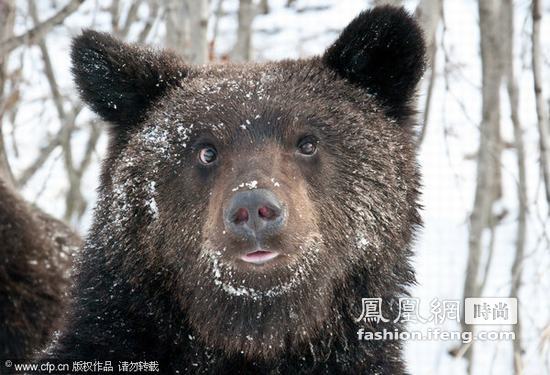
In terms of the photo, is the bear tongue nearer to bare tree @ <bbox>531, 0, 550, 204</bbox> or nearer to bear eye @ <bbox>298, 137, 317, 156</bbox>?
bear eye @ <bbox>298, 137, 317, 156</bbox>

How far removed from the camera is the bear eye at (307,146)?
419 cm

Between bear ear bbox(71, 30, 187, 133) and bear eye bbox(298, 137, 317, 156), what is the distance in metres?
0.77

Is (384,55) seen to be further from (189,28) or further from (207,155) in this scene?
(189,28)

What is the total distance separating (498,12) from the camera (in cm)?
700

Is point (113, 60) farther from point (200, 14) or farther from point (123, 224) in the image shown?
point (200, 14)

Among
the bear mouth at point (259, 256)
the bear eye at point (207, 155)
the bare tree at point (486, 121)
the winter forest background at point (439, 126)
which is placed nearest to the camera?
the bear mouth at point (259, 256)

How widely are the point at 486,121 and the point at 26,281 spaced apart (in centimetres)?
355

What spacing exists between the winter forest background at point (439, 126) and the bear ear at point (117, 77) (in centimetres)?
26

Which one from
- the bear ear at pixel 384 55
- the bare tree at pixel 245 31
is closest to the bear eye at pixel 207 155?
the bear ear at pixel 384 55

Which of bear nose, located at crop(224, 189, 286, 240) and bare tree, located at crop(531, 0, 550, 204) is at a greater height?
bare tree, located at crop(531, 0, 550, 204)

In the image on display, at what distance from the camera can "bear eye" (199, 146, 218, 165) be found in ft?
13.6

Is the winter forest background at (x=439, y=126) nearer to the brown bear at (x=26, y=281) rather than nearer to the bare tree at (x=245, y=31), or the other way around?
the bare tree at (x=245, y=31)

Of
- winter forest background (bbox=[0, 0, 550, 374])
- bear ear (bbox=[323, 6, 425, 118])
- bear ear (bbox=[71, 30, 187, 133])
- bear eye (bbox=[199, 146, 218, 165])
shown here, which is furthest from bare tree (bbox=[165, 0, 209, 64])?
bear eye (bbox=[199, 146, 218, 165])

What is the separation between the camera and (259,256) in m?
3.79
